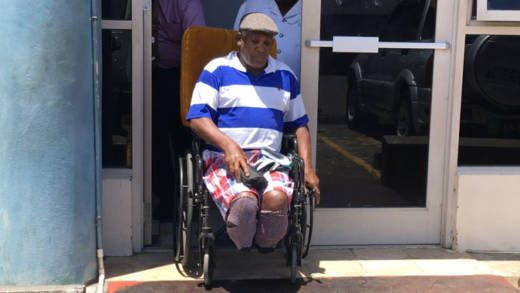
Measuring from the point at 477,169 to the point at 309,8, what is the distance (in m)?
1.52

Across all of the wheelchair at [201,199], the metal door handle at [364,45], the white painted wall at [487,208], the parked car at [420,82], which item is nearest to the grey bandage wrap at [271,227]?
the wheelchair at [201,199]

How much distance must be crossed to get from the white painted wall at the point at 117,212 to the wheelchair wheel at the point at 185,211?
49cm

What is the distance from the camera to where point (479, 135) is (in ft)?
15.8

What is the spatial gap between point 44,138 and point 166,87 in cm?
138

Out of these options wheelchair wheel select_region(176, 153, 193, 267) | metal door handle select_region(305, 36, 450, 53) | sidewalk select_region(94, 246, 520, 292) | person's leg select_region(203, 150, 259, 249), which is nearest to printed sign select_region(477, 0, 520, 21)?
metal door handle select_region(305, 36, 450, 53)

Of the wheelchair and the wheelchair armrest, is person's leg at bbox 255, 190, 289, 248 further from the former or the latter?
the wheelchair armrest

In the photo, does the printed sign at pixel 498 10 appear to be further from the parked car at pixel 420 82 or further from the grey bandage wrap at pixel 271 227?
the grey bandage wrap at pixel 271 227

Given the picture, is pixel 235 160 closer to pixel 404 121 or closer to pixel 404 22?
pixel 404 121

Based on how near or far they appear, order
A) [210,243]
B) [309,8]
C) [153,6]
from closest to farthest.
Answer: [210,243] < [309,8] < [153,6]

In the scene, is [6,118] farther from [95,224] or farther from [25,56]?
[95,224]

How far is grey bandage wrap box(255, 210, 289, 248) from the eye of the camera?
12.4 ft

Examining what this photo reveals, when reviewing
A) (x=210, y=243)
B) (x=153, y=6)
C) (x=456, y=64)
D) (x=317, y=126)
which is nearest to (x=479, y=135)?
(x=456, y=64)

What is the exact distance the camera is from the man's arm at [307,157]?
403 centimetres

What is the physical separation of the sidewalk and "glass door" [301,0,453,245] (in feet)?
0.67
